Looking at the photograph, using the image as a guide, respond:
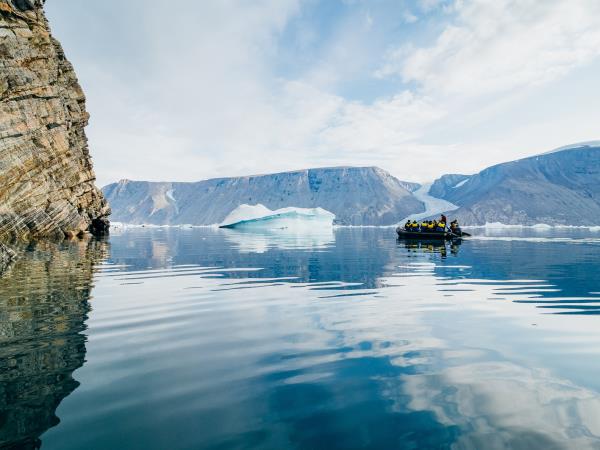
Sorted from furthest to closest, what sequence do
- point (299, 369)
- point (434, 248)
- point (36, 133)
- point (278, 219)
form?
point (278, 219)
point (36, 133)
point (434, 248)
point (299, 369)

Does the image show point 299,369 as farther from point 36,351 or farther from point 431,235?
point 431,235

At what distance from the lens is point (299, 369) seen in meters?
6.64

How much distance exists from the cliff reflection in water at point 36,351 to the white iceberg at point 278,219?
9525cm

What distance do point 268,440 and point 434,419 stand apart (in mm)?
2062

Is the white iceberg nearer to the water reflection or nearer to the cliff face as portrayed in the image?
the cliff face

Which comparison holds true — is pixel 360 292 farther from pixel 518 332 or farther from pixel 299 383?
pixel 299 383

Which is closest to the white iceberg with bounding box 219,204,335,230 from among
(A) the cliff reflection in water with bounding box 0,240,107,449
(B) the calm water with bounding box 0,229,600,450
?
(A) the cliff reflection in water with bounding box 0,240,107,449

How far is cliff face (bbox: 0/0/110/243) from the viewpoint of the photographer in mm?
41656

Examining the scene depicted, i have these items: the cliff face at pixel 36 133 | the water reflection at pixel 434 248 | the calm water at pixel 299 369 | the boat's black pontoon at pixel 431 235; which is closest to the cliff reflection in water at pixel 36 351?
the calm water at pixel 299 369

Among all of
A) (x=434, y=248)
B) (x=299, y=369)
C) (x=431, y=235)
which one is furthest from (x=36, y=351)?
(x=431, y=235)

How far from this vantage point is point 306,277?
1836cm

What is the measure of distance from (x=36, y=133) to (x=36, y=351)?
154ft

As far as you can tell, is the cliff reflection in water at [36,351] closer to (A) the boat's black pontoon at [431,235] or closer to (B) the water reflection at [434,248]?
(B) the water reflection at [434,248]

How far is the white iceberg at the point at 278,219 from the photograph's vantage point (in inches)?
4370
